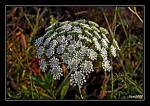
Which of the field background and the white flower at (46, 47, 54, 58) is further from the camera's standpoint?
the field background

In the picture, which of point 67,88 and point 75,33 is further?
point 67,88

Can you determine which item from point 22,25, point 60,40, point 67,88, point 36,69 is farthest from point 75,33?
point 22,25

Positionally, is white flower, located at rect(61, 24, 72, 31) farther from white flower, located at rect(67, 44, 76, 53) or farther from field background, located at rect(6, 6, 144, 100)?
field background, located at rect(6, 6, 144, 100)

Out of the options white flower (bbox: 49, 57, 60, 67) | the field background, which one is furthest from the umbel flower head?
the field background

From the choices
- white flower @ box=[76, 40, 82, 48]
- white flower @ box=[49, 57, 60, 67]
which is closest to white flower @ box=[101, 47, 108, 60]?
white flower @ box=[76, 40, 82, 48]

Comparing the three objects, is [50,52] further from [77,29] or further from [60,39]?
[77,29]

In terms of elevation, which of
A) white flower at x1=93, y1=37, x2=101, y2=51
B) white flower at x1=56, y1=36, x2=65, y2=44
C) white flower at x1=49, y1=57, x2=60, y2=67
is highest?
white flower at x1=56, y1=36, x2=65, y2=44

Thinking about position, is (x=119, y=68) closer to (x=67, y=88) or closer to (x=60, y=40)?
(x=67, y=88)

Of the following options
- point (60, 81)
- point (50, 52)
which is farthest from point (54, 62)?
point (60, 81)

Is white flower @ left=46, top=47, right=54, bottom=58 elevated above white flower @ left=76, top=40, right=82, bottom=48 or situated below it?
below
